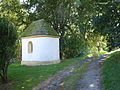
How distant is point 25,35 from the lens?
19.1 meters

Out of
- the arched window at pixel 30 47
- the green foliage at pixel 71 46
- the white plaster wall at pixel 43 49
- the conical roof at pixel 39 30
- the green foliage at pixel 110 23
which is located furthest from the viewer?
the green foliage at pixel 71 46

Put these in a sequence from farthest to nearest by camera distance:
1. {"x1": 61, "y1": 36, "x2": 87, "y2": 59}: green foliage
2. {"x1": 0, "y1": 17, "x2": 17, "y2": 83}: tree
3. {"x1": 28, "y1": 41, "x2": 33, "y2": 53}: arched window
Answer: {"x1": 61, "y1": 36, "x2": 87, "y2": 59}: green foliage → {"x1": 28, "y1": 41, "x2": 33, "y2": 53}: arched window → {"x1": 0, "y1": 17, "x2": 17, "y2": 83}: tree

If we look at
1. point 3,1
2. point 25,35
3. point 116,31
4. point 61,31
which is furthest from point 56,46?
point 3,1

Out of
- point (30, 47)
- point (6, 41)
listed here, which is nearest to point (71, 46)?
point (30, 47)

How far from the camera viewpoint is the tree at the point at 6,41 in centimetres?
925

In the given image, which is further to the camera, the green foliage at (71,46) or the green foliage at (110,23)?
the green foliage at (71,46)

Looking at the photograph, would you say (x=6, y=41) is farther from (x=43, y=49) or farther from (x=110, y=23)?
(x=43, y=49)

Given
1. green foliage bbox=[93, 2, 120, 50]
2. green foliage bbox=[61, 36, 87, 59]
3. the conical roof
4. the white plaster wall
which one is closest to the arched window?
the white plaster wall

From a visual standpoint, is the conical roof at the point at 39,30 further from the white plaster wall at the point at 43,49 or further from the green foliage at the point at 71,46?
the green foliage at the point at 71,46

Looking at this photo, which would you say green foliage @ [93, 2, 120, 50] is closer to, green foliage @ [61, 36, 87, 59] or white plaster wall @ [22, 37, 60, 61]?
white plaster wall @ [22, 37, 60, 61]

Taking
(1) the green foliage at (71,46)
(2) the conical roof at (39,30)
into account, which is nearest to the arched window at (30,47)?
(2) the conical roof at (39,30)

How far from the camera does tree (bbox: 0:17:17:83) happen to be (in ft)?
30.4

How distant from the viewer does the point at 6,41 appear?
30.9 feet

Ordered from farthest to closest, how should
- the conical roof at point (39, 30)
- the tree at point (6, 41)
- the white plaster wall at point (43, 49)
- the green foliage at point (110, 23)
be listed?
the conical roof at point (39, 30) < the white plaster wall at point (43, 49) < the green foliage at point (110, 23) < the tree at point (6, 41)
